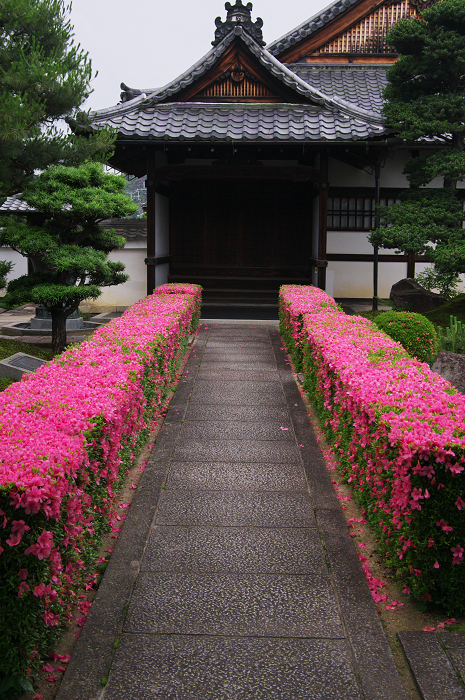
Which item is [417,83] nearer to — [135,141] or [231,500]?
[135,141]

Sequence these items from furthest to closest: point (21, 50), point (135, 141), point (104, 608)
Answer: point (135, 141) < point (21, 50) < point (104, 608)

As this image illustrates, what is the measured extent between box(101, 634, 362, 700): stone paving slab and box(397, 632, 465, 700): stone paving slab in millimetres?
334

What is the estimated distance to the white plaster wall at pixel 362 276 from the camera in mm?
16797

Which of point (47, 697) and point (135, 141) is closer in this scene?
point (47, 697)

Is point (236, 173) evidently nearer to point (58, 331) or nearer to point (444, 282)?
point (444, 282)

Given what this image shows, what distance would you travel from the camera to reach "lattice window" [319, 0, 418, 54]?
18.5 metres

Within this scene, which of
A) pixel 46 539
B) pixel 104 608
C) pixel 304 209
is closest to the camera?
pixel 46 539

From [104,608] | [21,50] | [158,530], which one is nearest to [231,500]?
[158,530]

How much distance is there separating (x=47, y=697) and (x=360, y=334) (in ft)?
18.4

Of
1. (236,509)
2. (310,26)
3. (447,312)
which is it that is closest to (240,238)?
(447,312)

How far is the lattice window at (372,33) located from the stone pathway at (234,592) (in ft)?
53.9

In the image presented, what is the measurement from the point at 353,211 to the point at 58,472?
1480cm

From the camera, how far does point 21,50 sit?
9.00 m

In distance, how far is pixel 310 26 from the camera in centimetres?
1842
